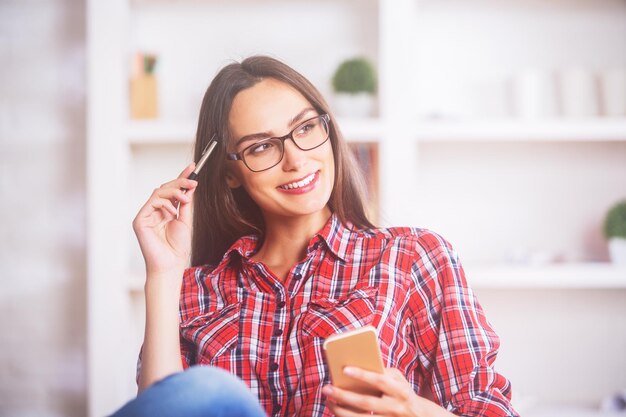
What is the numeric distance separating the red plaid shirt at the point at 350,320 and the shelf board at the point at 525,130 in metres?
0.95

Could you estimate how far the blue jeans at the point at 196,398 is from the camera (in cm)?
81

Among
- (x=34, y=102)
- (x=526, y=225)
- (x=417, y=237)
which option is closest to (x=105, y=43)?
(x=34, y=102)

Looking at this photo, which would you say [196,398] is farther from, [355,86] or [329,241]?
[355,86]

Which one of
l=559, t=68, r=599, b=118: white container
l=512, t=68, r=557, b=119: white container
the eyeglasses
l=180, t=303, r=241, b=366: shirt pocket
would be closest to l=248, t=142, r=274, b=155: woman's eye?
the eyeglasses

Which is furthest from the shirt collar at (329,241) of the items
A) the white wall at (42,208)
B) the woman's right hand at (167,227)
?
the white wall at (42,208)

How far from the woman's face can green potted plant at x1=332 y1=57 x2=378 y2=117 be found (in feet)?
3.01

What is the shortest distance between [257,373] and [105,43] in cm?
147

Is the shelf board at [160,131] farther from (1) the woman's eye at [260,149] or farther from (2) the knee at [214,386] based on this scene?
(2) the knee at [214,386]

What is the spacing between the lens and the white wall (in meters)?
2.47

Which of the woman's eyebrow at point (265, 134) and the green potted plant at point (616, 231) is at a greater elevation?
the woman's eyebrow at point (265, 134)

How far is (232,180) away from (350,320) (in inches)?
16.8


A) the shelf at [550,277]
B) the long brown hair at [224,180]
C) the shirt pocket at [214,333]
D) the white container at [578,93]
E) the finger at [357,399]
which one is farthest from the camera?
the white container at [578,93]

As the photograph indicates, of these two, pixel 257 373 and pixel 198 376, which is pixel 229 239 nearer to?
pixel 257 373

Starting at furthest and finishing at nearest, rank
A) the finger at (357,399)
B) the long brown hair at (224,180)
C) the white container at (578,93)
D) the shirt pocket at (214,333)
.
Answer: the white container at (578,93) → the long brown hair at (224,180) → the shirt pocket at (214,333) → the finger at (357,399)
